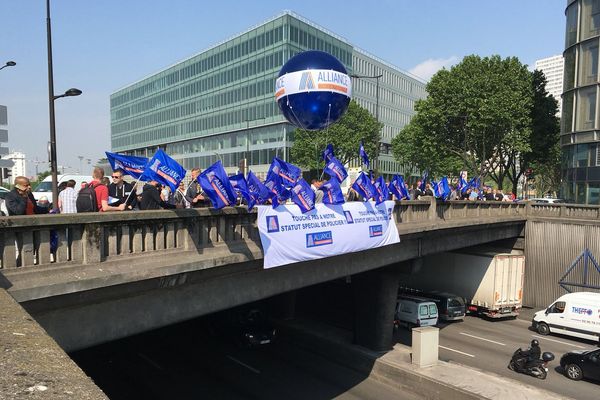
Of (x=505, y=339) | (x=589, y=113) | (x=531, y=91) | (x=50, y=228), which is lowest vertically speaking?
(x=505, y=339)

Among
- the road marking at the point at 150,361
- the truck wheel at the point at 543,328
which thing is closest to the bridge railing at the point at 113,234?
the road marking at the point at 150,361

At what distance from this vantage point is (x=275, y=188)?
1092 cm

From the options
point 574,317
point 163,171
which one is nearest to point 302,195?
point 163,171

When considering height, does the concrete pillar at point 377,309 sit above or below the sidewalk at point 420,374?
above

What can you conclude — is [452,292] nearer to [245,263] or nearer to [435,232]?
[435,232]

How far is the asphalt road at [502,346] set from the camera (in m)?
17.6

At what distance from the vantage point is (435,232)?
773 inches

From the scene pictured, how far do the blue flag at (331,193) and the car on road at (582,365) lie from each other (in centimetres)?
1298

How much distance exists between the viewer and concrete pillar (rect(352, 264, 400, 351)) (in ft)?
64.3

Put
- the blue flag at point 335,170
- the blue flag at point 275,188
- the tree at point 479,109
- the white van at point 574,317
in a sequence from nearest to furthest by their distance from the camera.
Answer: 1. the blue flag at point 275,188
2. the blue flag at point 335,170
3. the white van at point 574,317
4. the tree at point 479,109

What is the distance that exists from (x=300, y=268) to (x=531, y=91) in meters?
37.9

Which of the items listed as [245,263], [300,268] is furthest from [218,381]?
[245,263]

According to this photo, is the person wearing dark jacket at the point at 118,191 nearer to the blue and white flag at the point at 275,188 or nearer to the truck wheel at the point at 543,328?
the blue and white flag at the point at 275,188

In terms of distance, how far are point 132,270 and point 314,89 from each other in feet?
27.4
